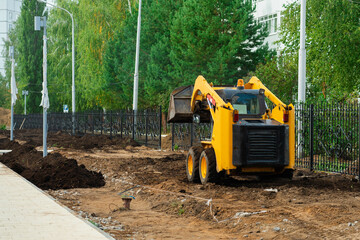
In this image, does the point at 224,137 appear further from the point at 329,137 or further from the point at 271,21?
the point at 271,21

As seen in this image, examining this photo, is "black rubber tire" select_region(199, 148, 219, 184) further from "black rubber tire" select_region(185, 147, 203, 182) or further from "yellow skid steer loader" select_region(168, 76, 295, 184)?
"black rubber tire" select_region(185, 147, 203, 182)

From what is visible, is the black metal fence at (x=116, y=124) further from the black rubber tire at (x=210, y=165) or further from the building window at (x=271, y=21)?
the black rubber tire at (x=210, y=165)

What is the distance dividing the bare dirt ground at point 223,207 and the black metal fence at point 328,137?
73cm

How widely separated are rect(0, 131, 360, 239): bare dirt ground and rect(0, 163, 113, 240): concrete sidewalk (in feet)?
2.48

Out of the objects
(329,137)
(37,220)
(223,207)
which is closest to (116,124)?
(329,137)

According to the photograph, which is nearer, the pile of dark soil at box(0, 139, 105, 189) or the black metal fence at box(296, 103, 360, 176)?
the pile of dark soil at box(0, 139, 105, 189)

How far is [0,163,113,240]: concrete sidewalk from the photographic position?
7.68m

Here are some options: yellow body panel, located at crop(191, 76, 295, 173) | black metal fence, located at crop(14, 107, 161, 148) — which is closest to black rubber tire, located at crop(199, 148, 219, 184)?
yellow body panel, located at crop(191, 76, 295, 173)

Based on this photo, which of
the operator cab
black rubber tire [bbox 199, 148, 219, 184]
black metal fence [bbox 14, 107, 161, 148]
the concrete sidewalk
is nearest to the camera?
the concrete sidewalk

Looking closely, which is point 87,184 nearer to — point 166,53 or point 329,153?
point 329,153

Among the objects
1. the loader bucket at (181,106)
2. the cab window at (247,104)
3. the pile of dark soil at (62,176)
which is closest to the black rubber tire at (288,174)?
the cab window at (247,104)

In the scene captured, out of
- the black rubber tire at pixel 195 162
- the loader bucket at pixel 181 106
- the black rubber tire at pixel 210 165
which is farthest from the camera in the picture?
the loader bucket at pixel 181 106

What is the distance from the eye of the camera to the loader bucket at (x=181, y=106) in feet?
49.5

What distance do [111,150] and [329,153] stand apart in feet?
47.8
